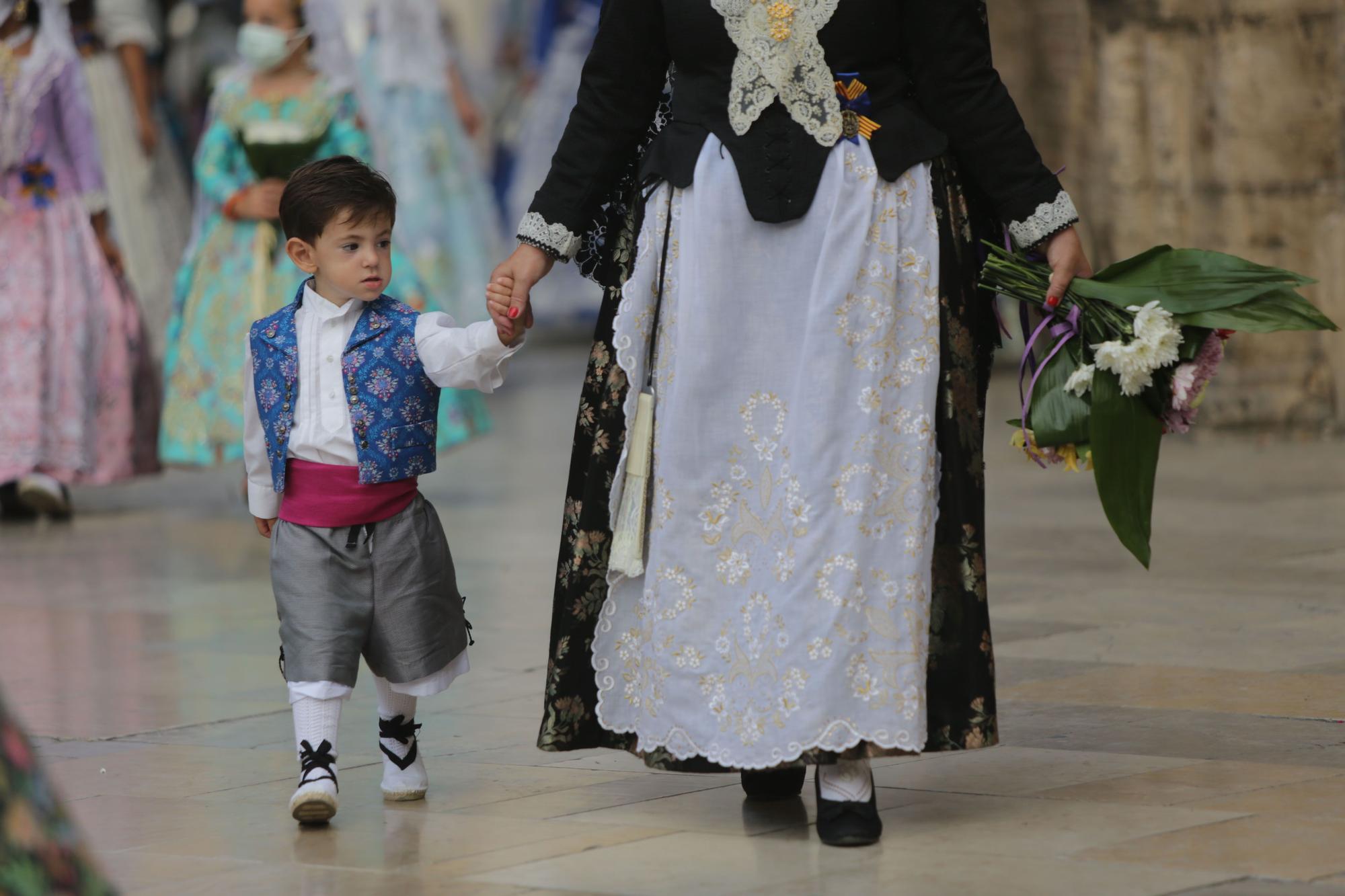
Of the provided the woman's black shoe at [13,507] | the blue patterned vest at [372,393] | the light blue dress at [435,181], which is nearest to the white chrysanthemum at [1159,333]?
the blue patterned vest at [372,393]

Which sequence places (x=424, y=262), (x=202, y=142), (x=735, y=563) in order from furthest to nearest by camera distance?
(x=424, y=262) → (x=202, y=142) → (x=735, y=563)

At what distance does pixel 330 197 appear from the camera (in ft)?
13.0

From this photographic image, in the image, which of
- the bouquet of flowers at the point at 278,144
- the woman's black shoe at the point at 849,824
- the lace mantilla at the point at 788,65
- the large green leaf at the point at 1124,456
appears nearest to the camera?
the woman's black shoe at the point at 849,824

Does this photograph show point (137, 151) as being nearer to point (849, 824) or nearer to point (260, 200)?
point (260, 200)

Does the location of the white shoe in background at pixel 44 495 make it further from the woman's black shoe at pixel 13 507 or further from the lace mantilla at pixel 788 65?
the lace mantilla at pixel 788 65

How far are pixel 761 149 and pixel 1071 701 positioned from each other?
169 cm

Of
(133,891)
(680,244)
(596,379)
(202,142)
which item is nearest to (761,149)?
(680,244)

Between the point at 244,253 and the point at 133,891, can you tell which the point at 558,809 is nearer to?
the point at 133,891

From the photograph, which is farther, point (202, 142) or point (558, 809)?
point (202, 142)

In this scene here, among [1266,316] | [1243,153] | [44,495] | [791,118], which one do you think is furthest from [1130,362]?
[1243,153]

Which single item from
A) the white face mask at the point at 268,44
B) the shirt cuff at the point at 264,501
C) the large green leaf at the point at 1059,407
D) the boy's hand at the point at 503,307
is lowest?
the shirt cuff at the point at 264,501

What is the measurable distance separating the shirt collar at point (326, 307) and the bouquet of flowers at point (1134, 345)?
3.67ft

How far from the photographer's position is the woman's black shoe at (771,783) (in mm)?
3926

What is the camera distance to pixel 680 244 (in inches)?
147
